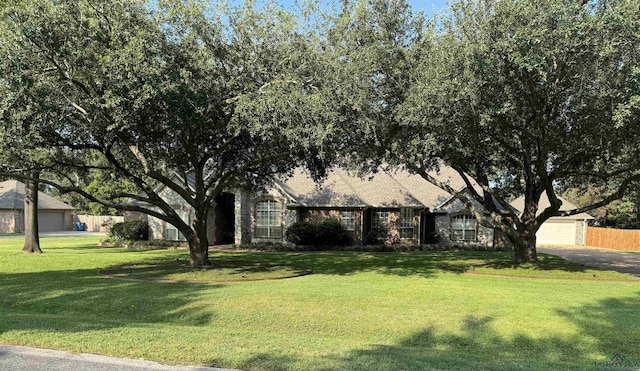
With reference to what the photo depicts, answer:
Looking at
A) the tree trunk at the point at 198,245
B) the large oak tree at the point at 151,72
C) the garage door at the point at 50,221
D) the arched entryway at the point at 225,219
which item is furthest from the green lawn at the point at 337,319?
the garage door at the point at 50,221

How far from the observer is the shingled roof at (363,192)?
28875 millimetres

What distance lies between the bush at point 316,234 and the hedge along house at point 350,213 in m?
1.09

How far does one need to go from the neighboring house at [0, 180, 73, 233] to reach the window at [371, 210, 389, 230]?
117ft

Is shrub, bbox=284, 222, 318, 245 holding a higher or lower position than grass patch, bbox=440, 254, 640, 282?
higher

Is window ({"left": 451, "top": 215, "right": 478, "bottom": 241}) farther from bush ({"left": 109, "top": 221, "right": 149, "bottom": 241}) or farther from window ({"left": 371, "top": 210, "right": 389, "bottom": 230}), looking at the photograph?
bush ({"left": 109, "top": 221, "right": 149, "bottom": 241})

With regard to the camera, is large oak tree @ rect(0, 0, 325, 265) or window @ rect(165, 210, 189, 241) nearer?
large oak tree @ rect(0, 0, 325, 265)

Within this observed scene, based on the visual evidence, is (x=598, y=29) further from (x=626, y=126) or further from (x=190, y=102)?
(x=190, y=102)

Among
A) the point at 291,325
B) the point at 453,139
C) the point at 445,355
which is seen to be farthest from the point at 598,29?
the point at 291,325

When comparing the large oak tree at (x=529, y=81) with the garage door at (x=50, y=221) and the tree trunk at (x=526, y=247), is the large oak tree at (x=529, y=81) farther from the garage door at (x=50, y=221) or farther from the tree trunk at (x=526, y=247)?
the garage door at (x=50, y=221)

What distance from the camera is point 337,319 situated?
31.5ft

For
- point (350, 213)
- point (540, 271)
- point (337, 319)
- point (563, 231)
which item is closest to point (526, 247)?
point (540, 271)

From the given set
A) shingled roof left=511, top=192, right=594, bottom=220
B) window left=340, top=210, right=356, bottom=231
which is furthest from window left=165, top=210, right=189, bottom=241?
shingled roof left=511, top=192, right=594, bottom=220

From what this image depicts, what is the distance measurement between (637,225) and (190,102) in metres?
46.5

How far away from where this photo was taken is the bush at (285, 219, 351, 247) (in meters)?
27.4
